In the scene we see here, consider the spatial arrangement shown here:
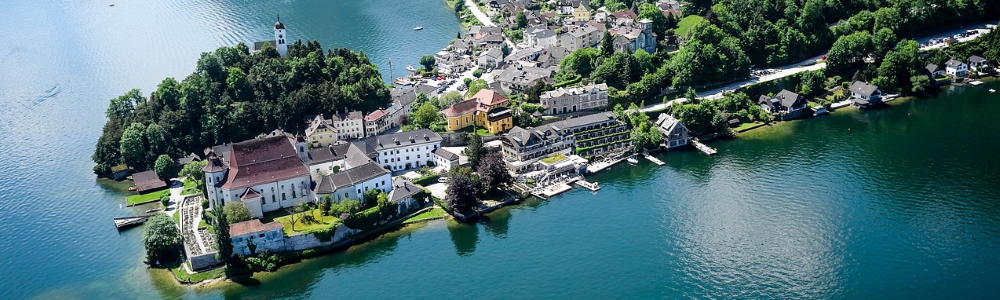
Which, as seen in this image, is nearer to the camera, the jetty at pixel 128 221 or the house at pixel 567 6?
the jetty at pixel 128 221

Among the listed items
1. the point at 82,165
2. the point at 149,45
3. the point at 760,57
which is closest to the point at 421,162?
the point at 82,165

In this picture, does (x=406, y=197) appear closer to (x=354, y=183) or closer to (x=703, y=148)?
(x=354, y=183)

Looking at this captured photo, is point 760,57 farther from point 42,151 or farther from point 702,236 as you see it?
point 42,151

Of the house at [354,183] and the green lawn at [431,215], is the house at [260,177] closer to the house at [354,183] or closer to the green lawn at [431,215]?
the house at [354,183]

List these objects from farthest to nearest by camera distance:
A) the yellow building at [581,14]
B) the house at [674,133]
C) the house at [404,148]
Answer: the yellow building at [581,14]
the house at [674,133]
the house at [404,148]

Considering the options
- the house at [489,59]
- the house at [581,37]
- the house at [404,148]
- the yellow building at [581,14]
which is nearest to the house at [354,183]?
the house at [404,148]

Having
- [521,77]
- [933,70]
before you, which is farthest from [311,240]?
[933,70]

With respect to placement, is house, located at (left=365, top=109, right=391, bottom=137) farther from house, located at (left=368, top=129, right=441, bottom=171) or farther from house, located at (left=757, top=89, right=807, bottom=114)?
house, located at (left=757, top=89, right=807, bottom=114)

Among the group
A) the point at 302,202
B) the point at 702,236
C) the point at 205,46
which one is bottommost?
the point at 702,236
